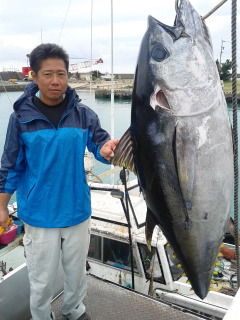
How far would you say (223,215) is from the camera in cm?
149

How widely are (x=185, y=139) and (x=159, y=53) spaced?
1.38ft

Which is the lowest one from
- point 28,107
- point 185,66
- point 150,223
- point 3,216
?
point 3,216

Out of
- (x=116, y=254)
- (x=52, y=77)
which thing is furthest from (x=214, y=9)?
(x=116, y=254)

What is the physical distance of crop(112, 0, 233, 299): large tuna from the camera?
1.40m

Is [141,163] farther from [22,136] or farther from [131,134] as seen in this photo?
[22,136]

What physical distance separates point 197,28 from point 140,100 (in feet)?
1.33

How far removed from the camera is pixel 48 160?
88.5 inches

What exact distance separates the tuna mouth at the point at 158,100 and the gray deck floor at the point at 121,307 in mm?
2205

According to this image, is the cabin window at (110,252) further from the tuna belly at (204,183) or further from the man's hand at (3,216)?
the tuna belly at (204,183)

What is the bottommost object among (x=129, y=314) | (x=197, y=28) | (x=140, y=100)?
(x=129, y=314)

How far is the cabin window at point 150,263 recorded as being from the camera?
4.20 metres

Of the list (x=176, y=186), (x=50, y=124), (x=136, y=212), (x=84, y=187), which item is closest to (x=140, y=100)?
(x=176, y=186)

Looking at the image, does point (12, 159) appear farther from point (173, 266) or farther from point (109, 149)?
point (173, 266)

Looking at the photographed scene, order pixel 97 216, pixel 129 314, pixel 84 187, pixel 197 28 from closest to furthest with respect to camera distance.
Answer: pixel 197 28
pixel 84 187
pixel 129 314
pixel 97 216
